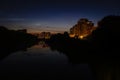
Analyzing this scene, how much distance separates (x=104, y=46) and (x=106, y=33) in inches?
235

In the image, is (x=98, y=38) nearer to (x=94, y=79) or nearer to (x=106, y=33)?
(x=106, y=33)

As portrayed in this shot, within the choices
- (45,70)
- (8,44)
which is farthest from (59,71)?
(8,44)

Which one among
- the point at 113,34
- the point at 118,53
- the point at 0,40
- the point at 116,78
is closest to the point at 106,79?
the point at 116,78

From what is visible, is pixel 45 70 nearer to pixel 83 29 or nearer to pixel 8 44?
pixel 8 44

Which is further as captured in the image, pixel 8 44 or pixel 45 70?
pixel 8 44

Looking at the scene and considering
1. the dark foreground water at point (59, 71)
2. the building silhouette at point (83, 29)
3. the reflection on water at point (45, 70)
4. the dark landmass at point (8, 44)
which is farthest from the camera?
the building silhouette at point (83, 29)

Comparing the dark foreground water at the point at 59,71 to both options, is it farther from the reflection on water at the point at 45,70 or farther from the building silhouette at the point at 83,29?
the building silhouette at the point at 83,29

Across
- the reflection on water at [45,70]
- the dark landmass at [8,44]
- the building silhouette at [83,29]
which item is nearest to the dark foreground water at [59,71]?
the reflection on water at [45,70]

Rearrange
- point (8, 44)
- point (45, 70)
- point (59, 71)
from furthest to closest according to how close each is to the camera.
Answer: point (8, 44)
point (45, 70)
point (59, 71)

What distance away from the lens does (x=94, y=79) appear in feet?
77.7

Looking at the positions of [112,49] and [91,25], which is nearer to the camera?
[112,49]

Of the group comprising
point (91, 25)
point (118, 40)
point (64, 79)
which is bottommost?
point (64, 79)

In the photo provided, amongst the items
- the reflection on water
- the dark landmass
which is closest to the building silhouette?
the dark landmass

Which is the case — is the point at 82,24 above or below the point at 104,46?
above
